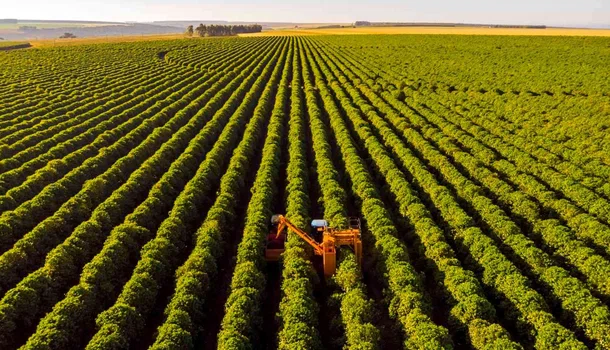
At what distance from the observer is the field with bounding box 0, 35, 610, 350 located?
17.8m

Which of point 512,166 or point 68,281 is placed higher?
point 512,166

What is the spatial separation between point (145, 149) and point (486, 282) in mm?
27731

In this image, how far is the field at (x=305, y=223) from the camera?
17844 mm

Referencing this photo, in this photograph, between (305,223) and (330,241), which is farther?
(305,223)

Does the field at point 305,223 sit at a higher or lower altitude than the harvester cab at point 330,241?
lower

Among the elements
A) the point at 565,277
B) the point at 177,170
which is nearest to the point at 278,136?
the point at 177,170

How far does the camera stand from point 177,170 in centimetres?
3136

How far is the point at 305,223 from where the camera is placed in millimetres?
23812

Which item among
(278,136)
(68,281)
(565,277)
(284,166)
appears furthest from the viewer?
(278,136)

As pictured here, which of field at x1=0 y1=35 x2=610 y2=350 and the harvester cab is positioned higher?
the harvester cab

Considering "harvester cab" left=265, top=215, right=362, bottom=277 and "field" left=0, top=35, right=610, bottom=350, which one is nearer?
"field" left=0, top=35, right=610, bottom=350

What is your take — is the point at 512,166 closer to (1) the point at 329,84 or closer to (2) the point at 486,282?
(2) the point at 486,282

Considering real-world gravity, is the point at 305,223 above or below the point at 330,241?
below

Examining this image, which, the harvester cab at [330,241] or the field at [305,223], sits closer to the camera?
the field at [305,223]
